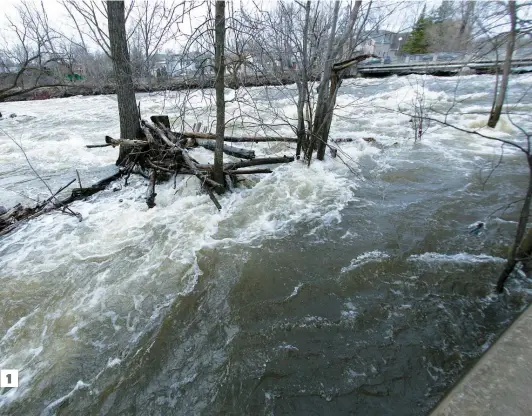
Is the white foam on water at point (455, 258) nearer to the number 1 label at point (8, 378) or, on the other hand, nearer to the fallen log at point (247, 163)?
the fallen log at point (247, 163)

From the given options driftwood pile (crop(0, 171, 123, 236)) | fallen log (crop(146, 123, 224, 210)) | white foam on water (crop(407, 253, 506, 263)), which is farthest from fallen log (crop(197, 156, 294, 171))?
white foam on water (crop(407, 253, 506, 263))

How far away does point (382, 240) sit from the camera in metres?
4.48

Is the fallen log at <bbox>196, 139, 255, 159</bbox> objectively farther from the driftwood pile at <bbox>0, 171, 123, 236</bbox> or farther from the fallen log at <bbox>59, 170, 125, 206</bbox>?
the driftwood pile at <bbox>0, 171, 123, 236</bbox>

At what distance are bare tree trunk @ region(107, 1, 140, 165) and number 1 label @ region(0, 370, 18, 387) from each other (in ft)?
18.2

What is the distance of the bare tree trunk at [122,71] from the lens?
655 cm

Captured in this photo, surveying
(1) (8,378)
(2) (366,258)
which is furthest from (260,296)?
(1) (8,378)

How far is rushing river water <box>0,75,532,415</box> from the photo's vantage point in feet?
8.50

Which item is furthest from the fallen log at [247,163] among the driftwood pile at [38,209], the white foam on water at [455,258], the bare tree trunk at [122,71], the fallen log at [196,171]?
the white foam on water at [455,258]

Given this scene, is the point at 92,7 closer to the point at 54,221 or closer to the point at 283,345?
the point at 54,221

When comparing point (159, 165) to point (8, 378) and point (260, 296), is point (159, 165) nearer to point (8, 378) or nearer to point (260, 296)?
point (260, 296)

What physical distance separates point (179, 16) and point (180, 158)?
9.36 feet

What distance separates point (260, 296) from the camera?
3.55 metres

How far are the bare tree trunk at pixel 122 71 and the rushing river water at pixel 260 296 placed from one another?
1646mm

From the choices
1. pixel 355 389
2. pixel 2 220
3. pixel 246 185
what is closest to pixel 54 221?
pixel 2 220
